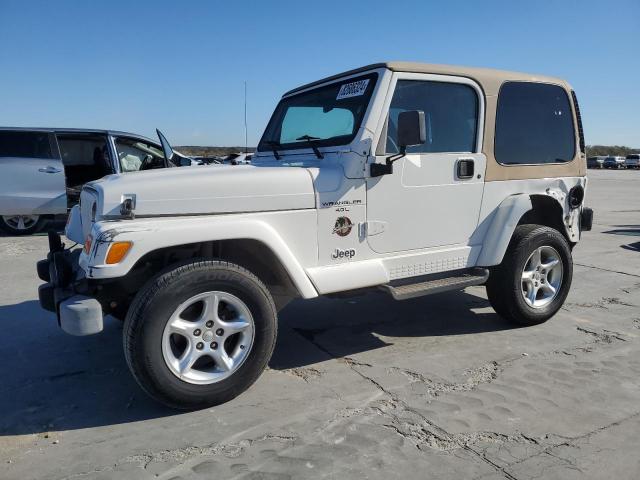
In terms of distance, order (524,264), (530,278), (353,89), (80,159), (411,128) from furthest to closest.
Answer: (80,159) → (530,278) → (524,264) → (353,89) → (411,128)

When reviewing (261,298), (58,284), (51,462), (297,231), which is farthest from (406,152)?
(51,462)

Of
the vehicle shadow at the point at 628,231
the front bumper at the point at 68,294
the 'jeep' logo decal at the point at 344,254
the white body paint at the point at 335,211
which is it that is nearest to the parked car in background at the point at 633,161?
the vehicle shadow at the point at 628,231

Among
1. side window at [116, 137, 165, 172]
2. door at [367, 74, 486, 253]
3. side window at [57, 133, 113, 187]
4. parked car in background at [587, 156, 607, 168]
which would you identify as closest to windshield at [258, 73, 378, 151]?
door at [367, 74, 486, 253]

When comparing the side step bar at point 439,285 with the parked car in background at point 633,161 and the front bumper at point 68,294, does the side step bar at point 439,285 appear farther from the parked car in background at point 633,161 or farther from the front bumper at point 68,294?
the parked car in background at point 633,161

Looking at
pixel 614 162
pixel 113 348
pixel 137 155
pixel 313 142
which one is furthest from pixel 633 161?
pixel 113 348

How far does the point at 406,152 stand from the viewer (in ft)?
12.0

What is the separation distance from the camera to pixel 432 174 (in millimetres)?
3777

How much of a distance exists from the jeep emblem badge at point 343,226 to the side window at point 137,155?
6747mm

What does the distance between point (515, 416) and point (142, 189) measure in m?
2.47

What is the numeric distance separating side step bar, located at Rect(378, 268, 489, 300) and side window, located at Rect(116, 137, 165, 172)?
6.82 metres

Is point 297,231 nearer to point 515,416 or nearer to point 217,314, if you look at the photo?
point 217,314

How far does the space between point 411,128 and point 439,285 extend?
4.06 feet

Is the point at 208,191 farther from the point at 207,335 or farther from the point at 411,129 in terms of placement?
the point at 411,129

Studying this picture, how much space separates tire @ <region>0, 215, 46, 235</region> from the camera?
924 cm
